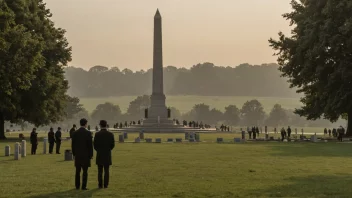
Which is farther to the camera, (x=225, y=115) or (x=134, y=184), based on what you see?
(x=225, y=115)

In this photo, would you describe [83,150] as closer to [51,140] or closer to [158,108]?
[51,140]

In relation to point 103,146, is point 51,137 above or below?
above

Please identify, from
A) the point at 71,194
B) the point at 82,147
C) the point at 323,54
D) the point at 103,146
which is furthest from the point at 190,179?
the point at 323,54

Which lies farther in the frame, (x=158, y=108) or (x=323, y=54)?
(x=158, y=108)

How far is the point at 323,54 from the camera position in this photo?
52.4 metres

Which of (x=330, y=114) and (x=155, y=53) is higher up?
(x=155, y=53)

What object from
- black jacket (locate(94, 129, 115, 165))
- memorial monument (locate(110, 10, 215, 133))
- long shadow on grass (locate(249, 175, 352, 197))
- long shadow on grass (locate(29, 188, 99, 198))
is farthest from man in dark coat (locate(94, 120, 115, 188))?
memorial monument (locate(110, 10, 215, 133))

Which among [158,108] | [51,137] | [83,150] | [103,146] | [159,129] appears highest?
[158,108]

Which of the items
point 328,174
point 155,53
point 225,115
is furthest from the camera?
point 225,115

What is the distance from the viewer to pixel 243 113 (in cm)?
18988

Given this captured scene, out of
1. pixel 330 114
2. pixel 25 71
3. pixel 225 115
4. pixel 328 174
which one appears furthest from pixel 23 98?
pixel 225 115

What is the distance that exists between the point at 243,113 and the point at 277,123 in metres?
11.5

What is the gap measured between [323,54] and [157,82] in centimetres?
3946

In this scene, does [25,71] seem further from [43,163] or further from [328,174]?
[328,174]
